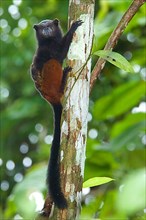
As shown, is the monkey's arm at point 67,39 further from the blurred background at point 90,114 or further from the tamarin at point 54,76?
the blurred background at point 90,114

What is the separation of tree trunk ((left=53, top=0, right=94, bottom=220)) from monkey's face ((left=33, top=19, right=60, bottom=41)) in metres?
0.59

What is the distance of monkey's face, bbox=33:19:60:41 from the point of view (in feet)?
8.45

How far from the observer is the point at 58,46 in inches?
90.6

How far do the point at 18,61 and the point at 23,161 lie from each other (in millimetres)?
1147

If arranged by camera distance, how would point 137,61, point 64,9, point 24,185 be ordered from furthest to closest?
point 64,9, point 137,61, point 24,185

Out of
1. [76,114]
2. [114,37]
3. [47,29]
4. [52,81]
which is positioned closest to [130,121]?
[47,29]

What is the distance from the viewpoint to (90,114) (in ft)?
17.0

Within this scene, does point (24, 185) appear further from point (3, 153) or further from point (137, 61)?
point (3, 153)

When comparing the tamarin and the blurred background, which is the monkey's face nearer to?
the tamarin

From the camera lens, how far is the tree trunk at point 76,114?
66.6 inches

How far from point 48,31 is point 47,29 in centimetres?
3

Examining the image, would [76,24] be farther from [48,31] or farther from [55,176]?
[48,31]

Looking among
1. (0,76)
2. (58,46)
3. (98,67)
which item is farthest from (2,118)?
(98,67)

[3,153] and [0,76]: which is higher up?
[0,76]
